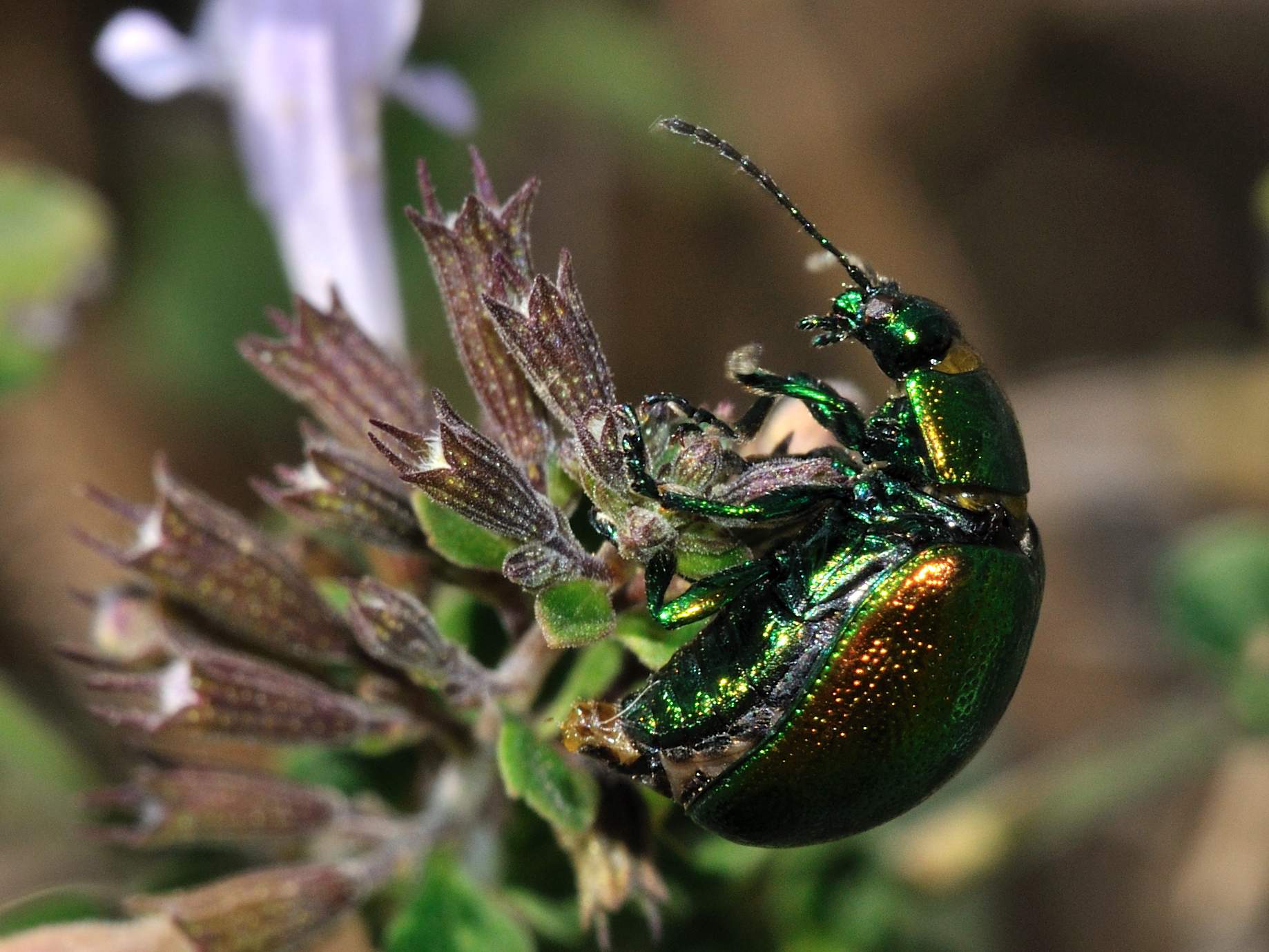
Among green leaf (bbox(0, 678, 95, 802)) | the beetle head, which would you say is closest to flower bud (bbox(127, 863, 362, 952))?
green leaf (bbox(0, 678, 95, 802))

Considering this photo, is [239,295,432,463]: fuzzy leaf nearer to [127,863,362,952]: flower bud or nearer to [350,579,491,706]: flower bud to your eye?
[350,579,491,706]: flower bud

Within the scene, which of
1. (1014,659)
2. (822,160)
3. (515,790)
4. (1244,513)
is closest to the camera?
(1014,659)

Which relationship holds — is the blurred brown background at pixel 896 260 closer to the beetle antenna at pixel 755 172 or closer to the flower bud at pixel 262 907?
the flower bud at pixel 262 907

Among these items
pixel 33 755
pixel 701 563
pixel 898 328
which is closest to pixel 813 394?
pixel 898 328

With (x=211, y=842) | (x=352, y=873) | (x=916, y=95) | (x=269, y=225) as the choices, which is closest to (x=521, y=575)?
(x=352, y=873)

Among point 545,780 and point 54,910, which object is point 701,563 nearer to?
point 545,780

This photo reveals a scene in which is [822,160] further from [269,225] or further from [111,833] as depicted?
[111,833]
